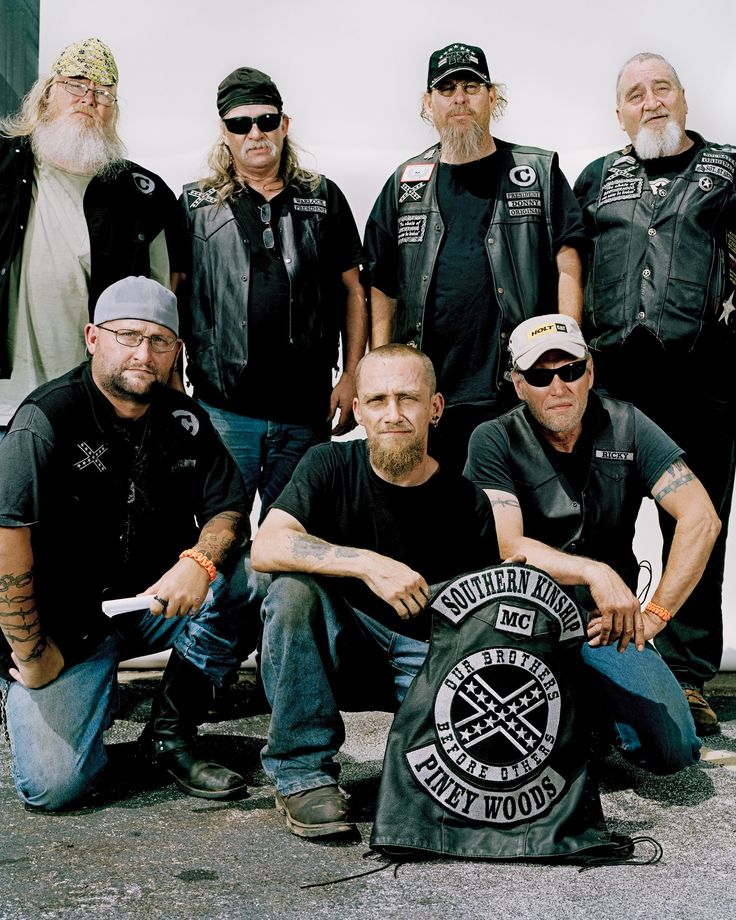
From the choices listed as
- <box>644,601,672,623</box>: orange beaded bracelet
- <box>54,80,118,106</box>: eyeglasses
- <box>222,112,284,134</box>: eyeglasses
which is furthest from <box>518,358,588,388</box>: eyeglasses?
<box>54,80,118,106</box>: eyeglasses

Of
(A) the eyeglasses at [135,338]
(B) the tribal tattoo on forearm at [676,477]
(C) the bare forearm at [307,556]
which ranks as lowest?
(C) the bare forearm at [307,556]

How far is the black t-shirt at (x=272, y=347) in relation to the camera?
385 cm

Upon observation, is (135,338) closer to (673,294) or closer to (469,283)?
(469,283)

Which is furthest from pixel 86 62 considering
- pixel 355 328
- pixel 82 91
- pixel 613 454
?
pixel 613 454

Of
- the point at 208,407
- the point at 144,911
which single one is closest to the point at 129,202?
the point at 208,407

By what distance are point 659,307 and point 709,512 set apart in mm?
850

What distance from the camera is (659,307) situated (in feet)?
12.4

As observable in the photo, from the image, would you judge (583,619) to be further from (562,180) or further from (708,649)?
(562,180)

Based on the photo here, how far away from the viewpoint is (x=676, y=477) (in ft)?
10.9

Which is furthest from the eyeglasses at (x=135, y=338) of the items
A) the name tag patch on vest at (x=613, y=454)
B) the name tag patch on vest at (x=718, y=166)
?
the name tag patch on vest at (x=718, y=166)

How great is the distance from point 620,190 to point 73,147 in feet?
6.34

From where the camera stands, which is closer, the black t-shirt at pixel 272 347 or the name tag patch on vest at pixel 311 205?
the black t-shirt at pixel 272 347

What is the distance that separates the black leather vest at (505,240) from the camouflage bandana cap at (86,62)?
113 cm

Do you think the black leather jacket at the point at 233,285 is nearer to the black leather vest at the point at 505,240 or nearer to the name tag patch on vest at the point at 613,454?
the black leather vest at the point at 505,240
